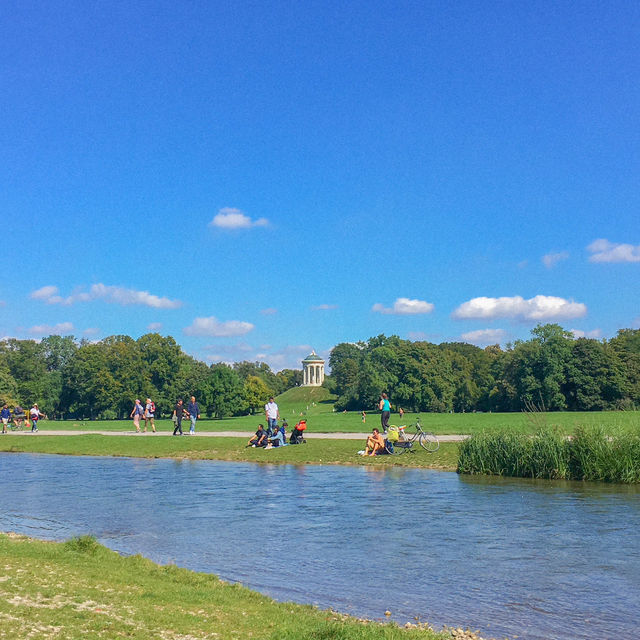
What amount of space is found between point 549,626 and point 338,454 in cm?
2063

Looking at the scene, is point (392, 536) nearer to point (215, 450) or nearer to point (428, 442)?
point (428, 442)

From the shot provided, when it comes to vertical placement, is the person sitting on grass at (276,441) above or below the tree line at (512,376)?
below

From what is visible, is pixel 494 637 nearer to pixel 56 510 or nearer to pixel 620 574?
pixel 620 574

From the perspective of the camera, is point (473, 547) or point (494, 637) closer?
point (494, 637)

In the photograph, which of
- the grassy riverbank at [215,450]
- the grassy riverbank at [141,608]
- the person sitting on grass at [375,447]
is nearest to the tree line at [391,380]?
the grassy riverbank at [215,450]

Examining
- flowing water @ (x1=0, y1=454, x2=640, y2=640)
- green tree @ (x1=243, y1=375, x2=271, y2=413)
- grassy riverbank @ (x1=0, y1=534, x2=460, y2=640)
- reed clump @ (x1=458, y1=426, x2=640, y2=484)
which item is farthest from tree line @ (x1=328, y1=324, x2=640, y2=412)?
grassy riverbank @ (x1=0, y1=534, x2=460, y2=640)

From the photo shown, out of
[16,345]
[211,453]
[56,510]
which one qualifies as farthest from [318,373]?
[56,510]

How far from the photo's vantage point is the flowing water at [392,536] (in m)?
10.2

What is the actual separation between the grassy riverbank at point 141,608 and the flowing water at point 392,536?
100 centimetres

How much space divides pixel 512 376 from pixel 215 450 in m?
77.9

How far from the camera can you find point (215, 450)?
108ft

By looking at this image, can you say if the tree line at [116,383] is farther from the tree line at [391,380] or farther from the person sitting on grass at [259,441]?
the person sitting on grass at [259,441]

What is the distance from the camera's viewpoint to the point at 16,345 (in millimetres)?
136375

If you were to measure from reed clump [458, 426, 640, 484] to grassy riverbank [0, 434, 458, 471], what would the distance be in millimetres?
1555
